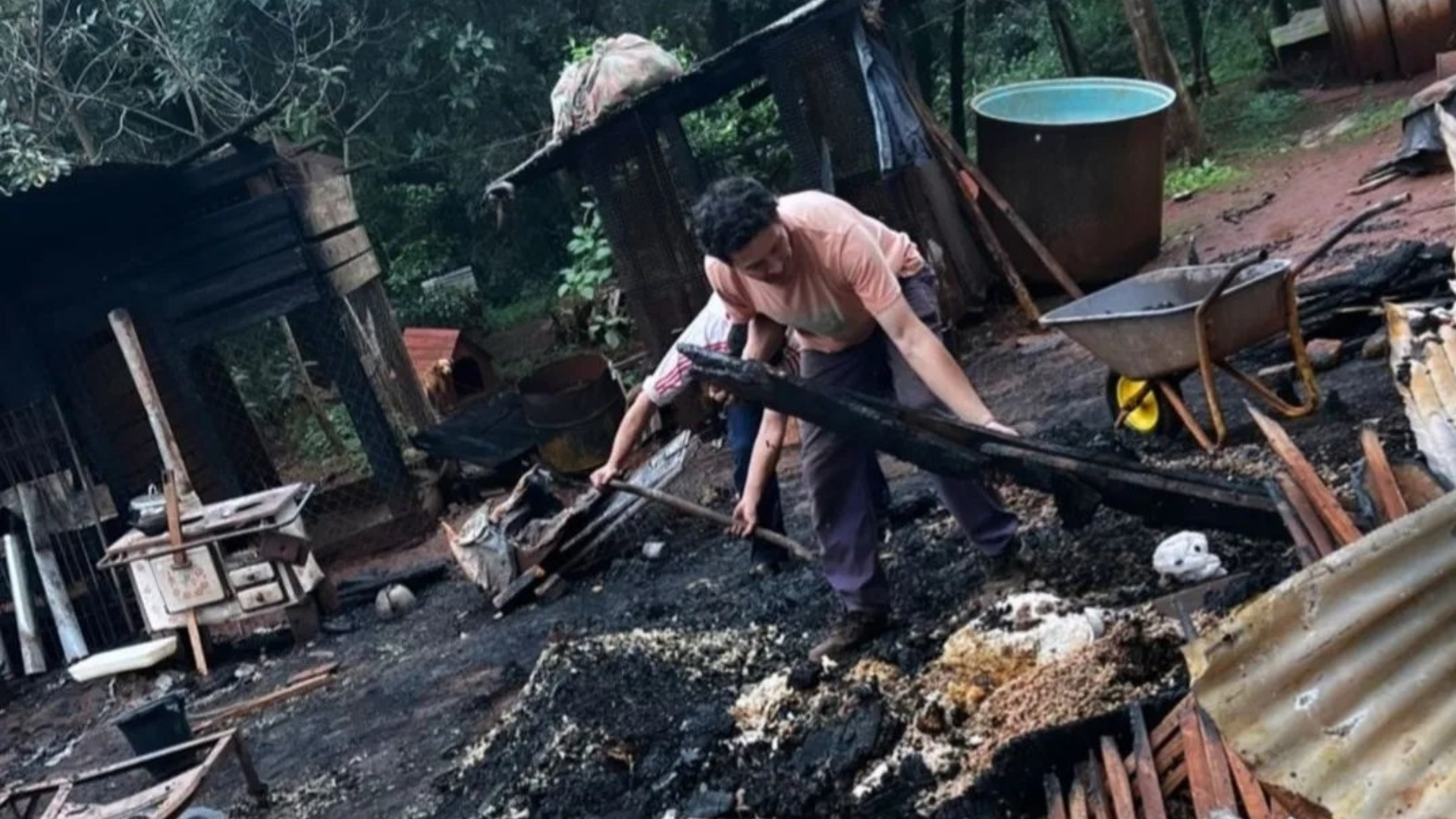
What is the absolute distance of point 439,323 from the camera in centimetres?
1658

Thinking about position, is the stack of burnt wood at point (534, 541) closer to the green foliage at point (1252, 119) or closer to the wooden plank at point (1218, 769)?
the wooden plank at point (1218, 769)

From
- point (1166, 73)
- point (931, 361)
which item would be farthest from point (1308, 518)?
point (1166, 73)

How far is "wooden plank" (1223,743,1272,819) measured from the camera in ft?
8.65

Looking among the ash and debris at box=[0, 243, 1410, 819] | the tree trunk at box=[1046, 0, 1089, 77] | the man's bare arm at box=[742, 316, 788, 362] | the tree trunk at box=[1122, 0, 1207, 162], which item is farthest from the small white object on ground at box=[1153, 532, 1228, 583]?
the tree trunk at box=[1046, 0, 1089, 77]

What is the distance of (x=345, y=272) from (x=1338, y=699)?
9929 mm

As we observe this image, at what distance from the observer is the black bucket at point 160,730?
6.04m

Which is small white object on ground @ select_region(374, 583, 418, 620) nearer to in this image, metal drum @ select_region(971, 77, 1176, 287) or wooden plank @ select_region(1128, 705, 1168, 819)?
metal drum @ select_region(971, 77, 1176, 287)

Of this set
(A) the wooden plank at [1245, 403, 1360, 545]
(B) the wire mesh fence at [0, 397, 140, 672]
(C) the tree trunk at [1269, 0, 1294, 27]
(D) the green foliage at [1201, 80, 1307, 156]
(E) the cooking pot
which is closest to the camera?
(A) the wooden plank at [1245, 403, 1360, 545]

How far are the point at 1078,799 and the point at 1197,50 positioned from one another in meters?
14.8

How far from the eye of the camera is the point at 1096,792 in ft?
10.5

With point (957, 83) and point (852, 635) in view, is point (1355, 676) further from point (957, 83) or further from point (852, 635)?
point (957, 83)

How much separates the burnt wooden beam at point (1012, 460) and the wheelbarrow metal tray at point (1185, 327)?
182 centimetres

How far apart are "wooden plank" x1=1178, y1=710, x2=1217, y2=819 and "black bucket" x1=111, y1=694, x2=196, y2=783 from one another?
493 cm

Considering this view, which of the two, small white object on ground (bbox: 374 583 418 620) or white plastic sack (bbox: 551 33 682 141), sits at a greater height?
white plastic sack (bbox: 551 33 682 141)
